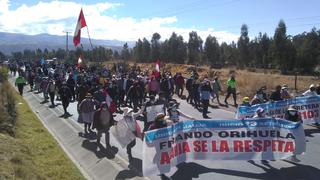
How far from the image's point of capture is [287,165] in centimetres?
1277

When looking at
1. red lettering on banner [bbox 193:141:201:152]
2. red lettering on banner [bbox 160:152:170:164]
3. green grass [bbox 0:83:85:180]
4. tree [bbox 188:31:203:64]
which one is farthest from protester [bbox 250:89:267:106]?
tree [bbox 188:31:203:64]

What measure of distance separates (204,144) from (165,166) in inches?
55.9

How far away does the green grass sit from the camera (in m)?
11.7

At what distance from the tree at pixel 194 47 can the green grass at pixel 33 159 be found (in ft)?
307

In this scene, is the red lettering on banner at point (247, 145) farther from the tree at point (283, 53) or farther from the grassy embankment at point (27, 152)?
the tree at point (283, 53)

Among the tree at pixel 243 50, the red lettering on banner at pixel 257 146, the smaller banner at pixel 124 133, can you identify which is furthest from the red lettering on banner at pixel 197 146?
the tree at pixel 243 50

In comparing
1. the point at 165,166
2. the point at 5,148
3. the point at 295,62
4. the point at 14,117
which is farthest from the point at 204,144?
the point at 295,62

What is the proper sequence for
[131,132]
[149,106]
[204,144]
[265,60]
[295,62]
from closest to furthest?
[204,144] → [131,132] → [149,106] → [295,62] → [265,60]

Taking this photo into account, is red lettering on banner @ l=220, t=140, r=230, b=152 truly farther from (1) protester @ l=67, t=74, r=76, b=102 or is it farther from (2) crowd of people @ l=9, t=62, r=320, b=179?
(1) protester @ l=67, t=74, r=76, b=102

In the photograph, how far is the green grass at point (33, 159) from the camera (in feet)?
38.3

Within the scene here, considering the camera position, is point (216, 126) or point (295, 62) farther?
point (295, 62)

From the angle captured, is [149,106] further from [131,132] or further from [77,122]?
[77,122]

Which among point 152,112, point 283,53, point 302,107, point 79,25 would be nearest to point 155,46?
point 283,53

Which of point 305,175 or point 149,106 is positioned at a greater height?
point 149,106
